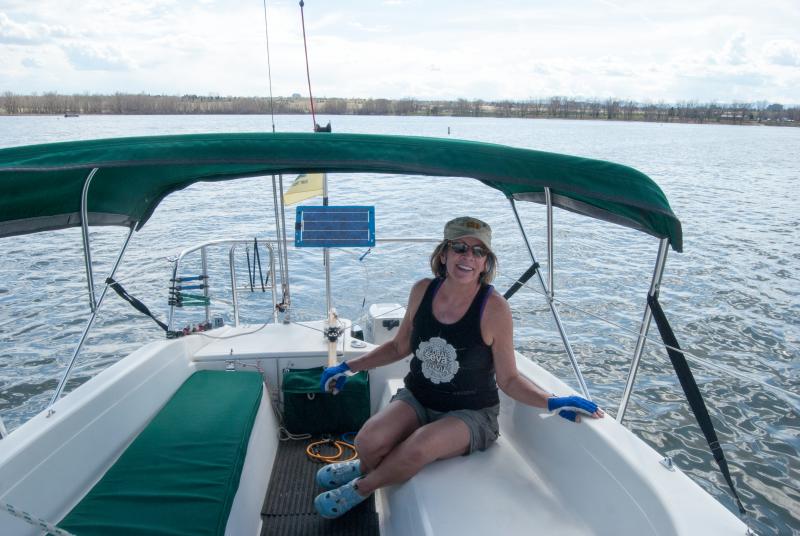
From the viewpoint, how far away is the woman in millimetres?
2271

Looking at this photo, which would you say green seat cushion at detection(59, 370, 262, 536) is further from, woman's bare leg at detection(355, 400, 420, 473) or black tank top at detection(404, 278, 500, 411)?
black tank top at detection(404, 278, 500, 411)

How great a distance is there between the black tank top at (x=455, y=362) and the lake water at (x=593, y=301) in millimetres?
628

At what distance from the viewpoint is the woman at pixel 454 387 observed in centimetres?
227

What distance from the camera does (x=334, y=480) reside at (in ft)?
8.41

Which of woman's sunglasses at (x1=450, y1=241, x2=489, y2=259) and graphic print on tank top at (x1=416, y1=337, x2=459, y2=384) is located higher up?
woman's sunglasses at (x1=450, y1=241, x2=489, y2=259)

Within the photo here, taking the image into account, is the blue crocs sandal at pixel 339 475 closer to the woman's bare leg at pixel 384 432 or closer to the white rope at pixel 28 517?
the woman's bare leg at pixel 384 432

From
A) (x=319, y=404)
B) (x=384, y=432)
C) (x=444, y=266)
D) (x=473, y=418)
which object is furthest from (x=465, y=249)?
(x=319, y=404)

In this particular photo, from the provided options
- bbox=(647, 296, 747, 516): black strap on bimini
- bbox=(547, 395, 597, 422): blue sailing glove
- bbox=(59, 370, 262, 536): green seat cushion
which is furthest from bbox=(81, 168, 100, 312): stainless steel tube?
bbox=(647, 296, 747, 516): black strap on bimini

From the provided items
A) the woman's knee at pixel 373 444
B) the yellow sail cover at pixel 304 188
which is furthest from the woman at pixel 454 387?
the yellow sail cover at pixel 304 188

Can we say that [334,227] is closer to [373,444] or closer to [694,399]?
[373,444]

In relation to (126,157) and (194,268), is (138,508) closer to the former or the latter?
(126,157)

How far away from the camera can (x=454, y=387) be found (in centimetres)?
236

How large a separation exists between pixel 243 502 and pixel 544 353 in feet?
16.5

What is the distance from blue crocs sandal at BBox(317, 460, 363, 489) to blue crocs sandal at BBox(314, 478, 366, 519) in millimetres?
138
